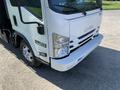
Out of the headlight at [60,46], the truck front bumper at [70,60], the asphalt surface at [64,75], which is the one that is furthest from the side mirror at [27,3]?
the asphalt surface at [64,75]

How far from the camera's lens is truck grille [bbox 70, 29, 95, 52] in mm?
4918

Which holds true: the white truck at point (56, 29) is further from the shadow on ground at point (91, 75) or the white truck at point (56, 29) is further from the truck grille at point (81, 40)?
the shadow on ground at point (91, 75)

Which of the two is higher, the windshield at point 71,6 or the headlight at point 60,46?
the windshield at point 71,6

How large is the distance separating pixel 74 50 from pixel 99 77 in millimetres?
936

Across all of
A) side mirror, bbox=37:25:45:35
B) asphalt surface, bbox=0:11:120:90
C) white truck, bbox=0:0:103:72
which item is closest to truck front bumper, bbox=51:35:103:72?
white truck, bbox=0:0:103:72

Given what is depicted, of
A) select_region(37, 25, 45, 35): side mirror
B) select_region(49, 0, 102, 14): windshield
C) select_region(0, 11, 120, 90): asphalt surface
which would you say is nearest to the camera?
select_region(49, 0, 102, 14): windshield

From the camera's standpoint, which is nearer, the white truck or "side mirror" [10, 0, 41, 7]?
the white truck

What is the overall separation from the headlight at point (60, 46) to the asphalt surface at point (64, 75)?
2.43 feet

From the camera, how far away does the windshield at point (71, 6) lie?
4457mm

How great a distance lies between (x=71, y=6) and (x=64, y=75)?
1712mm

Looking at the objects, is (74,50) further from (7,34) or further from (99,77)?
(7,34)

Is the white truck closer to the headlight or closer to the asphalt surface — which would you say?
the headlight

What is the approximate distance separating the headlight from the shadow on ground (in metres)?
0.74

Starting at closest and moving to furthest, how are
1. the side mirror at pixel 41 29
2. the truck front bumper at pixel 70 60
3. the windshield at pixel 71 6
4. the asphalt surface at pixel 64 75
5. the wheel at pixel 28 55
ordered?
the windshield at pixel 71 6 < the truck front bumper at pixel 70 60 < the side mirror at pixel 41 29 < the asphalt surface at pixel 64 75 < the wheel at pixel 28 55
